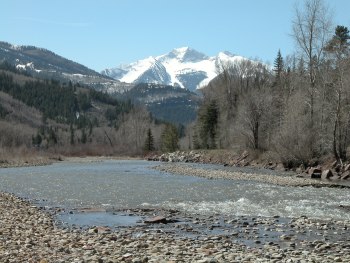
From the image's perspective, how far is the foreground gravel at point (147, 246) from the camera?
1163 cm

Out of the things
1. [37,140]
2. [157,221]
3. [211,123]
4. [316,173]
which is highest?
[211,123]

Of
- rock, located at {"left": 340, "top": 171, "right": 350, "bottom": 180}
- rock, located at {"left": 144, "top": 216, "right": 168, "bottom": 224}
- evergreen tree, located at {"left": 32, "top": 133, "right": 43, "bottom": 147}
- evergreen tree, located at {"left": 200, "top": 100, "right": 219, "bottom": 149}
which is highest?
evergreen tree, located at {"left": 200, "top": 100, "right": 219, "bottom": 149}

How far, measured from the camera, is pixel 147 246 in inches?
524

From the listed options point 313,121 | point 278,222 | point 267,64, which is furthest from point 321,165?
point 267,64

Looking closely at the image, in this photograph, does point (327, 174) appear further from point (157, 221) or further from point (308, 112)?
point (157, 221)

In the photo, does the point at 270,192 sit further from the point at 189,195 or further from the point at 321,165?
the point at 321,165

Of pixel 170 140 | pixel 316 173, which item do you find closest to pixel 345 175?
pixel 316 173

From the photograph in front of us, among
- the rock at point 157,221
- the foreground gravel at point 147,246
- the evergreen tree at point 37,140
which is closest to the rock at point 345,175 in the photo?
the foreground gravel at point 147,246

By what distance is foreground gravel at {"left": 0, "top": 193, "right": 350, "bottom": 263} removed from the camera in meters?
11.6

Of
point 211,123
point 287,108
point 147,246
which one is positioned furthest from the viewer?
point 211,123

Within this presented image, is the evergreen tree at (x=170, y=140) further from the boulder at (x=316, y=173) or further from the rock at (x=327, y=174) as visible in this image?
the rock at (x=327, y=174)

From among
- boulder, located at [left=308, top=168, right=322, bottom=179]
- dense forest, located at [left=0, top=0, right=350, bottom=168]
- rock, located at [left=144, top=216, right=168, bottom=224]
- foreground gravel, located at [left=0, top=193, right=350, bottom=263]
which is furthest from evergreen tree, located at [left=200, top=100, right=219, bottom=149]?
foreground gravel, located at [left=0, top=193, right=350, bottom=263]

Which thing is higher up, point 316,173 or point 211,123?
point 211,123

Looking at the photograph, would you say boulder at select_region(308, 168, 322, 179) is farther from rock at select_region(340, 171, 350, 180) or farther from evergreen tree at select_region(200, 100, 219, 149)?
evergreen tree at select_region(200, 100, 219, 149)
